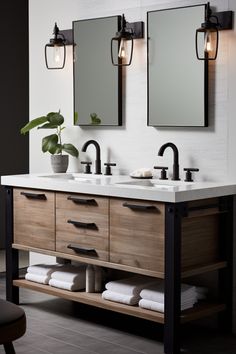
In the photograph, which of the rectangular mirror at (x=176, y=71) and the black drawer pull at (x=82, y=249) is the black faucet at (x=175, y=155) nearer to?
the rectangular mirror at (x=176, y=71)

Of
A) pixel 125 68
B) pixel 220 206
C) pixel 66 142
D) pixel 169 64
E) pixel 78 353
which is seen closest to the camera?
pixel 78 353

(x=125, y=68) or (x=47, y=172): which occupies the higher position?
(x=125, y=68)

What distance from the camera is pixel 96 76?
4.50 metres

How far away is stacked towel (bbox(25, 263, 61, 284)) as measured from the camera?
169 inches

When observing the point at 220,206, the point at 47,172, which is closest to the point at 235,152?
the point at 220,206

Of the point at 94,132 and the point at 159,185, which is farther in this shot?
the point at 94,132

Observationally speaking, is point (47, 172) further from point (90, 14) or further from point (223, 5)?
point (223, 5)

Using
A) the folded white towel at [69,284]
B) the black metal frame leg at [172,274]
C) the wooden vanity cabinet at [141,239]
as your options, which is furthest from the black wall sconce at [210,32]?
the folded white towel at [69,284]

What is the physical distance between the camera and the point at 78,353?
356 cm

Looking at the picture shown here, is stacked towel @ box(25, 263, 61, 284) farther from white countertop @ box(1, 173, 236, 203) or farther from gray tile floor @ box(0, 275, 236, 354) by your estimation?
white countertop @ box(1, 173, 236, 203)

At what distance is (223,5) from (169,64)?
450mm

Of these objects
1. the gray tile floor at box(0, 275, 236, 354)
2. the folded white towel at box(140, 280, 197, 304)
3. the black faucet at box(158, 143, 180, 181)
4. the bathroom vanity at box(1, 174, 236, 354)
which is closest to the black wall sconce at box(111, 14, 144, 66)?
the black faucet at box(158, 143, 180, 181)

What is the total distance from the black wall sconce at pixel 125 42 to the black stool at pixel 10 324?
1.97 meters

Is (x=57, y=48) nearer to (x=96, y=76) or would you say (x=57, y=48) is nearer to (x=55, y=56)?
(x=55, y=56)
